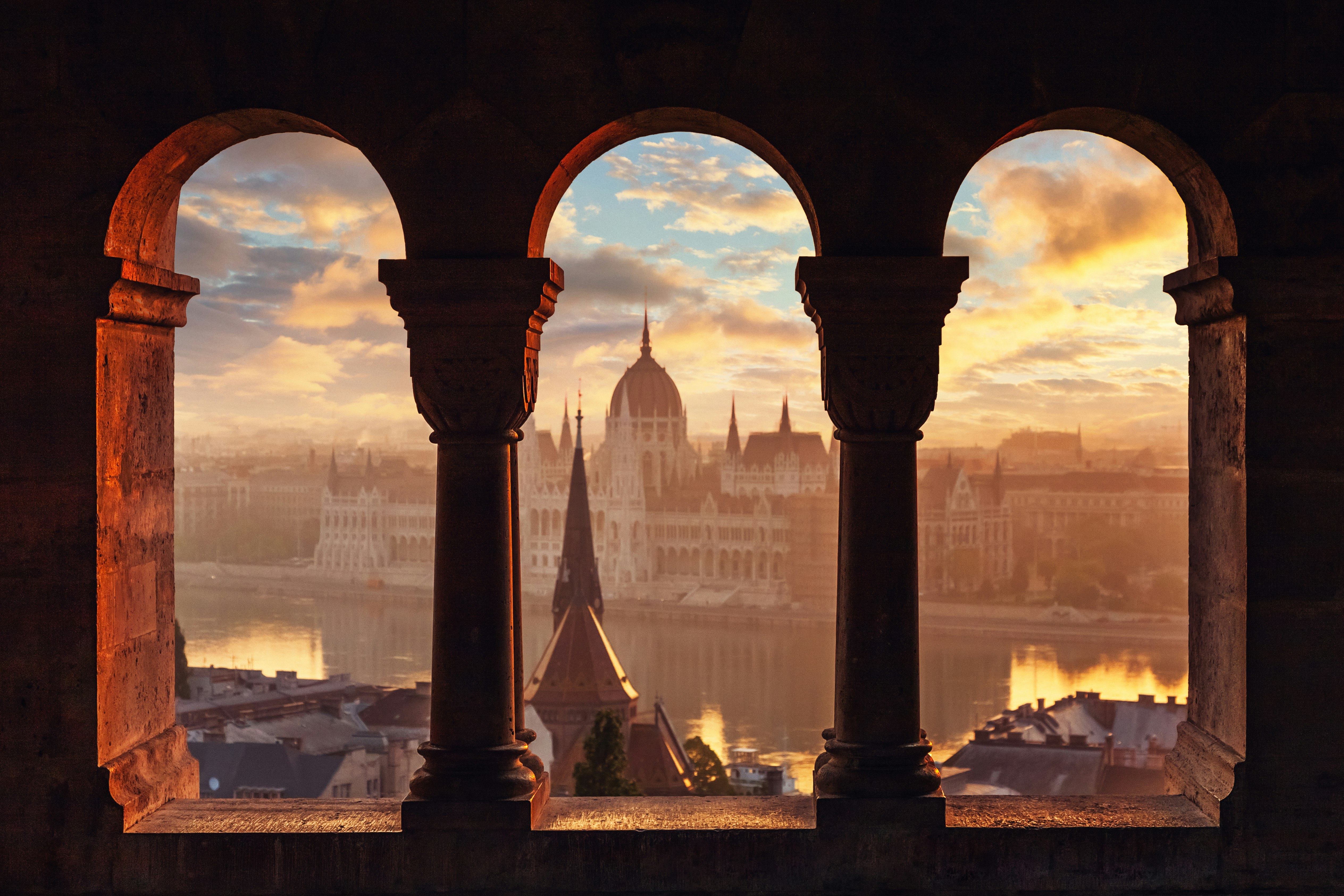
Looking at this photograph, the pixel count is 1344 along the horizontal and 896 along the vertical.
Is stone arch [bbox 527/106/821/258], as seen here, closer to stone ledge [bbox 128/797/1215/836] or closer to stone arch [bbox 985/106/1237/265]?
stone arch [bbox 985/106/1237/265]

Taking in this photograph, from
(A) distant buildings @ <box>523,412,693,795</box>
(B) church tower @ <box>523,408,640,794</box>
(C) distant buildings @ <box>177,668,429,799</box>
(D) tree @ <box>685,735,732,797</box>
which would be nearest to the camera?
(C) distant buildings @ <box>177,668,429,799</box>

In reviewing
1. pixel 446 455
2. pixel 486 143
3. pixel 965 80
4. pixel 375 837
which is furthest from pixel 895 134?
pixel 375 837

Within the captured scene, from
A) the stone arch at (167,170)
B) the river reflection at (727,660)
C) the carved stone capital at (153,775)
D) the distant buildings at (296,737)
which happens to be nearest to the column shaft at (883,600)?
the stone arch at (167,170)

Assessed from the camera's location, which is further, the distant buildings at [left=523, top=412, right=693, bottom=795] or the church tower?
the church tower

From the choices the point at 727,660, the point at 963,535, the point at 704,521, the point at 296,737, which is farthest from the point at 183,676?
the point at 704,521

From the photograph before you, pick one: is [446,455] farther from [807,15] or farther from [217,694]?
[217,694]

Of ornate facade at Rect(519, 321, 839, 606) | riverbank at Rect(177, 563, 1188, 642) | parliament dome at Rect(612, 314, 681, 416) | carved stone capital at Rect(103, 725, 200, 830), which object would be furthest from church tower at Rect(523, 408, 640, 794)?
parliament dome at Rect(612, 314, 681, 416)

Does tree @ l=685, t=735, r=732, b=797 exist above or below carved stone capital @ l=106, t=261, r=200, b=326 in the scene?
below
